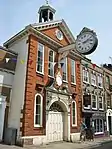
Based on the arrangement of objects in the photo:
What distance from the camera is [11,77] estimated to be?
15.3m

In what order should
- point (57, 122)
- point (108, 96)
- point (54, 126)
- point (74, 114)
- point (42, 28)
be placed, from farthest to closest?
point (108, 96), point (74, 114), point (42, 28), point (57, 122), point (54, 126)

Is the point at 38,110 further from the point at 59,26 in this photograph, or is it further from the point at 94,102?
the point at 94,102

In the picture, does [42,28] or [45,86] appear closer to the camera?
[45,86]

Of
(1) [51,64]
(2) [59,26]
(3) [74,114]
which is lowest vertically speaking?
(3) [74,114]

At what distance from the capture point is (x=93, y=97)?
24094 mm

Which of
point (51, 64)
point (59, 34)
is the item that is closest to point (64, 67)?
point (51, 64)

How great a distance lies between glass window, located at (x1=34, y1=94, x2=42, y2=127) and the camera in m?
14.6

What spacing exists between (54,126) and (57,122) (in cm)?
60

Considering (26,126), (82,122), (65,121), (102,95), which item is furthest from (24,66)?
(102,95)

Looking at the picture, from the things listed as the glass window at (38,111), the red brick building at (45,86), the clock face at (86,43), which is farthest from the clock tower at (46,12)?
the glass window at (38,111)

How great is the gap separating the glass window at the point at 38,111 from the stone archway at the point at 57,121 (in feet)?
2.62

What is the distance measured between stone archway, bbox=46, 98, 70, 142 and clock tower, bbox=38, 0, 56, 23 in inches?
324

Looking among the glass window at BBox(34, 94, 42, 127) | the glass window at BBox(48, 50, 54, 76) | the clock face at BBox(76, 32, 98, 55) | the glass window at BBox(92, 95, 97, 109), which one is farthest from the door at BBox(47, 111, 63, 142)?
the glass window at BBox(92, 95, 97, 109)

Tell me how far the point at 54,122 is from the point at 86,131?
4.96 metres
